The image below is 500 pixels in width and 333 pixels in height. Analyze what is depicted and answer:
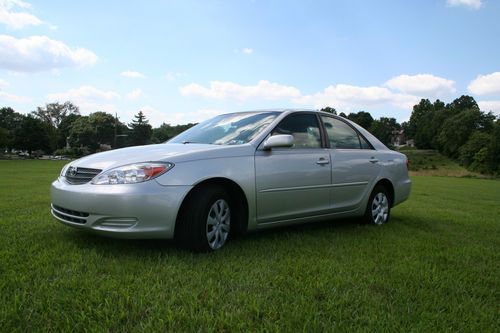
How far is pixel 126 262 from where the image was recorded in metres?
3.50

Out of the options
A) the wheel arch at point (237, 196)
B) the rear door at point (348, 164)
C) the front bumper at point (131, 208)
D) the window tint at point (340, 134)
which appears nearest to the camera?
the front bumper at point (131, 208)

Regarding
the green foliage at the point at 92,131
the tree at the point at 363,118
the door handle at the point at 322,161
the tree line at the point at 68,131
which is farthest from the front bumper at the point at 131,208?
the tree at the point at 363,118

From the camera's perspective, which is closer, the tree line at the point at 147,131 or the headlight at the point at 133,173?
the headlight at the point at 133,173

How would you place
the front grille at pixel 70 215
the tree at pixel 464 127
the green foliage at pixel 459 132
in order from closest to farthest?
the front grille at pixel 70 215
the green foliage at pixel 459 132
the tree at pixel 464 127

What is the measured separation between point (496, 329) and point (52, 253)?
11.3 feet

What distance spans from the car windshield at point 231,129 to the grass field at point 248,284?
3.76 feet

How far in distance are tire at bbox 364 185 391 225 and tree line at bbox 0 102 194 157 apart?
71.4 m

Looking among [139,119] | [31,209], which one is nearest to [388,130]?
[139,119]

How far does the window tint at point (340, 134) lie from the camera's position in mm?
5434

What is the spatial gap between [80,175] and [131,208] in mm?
777

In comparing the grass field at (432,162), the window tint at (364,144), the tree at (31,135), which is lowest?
the grass field at (432,162)

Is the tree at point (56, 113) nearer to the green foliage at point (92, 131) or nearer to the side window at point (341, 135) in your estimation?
the green foliage at point (92, 131)

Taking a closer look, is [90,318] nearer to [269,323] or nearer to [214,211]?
[269,323]

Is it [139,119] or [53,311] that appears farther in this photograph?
[139,119]
